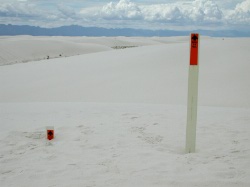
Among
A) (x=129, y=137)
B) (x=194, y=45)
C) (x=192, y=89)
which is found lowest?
(x=129, y=137)

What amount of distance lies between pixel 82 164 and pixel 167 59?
1302cm

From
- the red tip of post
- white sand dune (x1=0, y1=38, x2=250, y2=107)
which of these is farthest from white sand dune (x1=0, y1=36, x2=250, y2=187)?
the red tip of post

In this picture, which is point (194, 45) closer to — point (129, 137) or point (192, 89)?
point (192, 89)

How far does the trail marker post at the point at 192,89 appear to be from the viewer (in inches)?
145

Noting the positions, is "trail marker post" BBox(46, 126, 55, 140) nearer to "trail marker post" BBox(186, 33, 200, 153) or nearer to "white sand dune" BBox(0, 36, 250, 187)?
"white sand dune" BBox(0, 36, 250, 187)

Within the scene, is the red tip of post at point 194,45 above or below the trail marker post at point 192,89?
above

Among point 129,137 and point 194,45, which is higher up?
point 194,45

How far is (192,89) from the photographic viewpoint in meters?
3.86

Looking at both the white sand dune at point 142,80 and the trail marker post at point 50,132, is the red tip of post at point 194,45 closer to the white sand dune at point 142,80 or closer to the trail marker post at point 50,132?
the trail marker post at point 50,132

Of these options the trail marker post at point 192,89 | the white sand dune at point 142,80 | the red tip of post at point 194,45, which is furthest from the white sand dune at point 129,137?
the red tip of post at point 194,45

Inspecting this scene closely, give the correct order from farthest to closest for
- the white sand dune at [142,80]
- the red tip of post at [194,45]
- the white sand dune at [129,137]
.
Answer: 1. the white sand dune at [142,80]
2. the red tip of post at [194,45]
3. the white sand dune at [129,137]

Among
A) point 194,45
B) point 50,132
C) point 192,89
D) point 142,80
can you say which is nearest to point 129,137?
point 50,132

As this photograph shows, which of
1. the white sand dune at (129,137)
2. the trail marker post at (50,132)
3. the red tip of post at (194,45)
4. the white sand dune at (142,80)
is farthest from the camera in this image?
the white sand dune at (142,80)

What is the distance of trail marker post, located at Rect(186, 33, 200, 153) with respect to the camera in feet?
12.1
